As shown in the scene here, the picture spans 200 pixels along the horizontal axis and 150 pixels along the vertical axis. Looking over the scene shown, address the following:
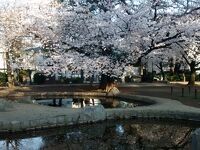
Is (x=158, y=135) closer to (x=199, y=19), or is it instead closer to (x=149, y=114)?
(x=149, y=114)

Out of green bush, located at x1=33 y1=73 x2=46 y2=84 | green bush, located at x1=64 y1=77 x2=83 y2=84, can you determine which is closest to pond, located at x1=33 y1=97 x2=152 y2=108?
green bush, located at x1=33 y1=73 x2=46 y2=84

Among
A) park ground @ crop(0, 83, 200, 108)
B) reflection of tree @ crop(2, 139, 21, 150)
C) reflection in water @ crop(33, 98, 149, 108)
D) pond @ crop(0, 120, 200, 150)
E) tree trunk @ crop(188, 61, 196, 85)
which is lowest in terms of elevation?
reflection of tree @ crop(2, 139, 21, 150)

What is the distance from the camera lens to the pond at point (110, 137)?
11.0 m

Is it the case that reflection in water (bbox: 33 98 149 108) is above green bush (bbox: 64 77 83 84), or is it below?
below

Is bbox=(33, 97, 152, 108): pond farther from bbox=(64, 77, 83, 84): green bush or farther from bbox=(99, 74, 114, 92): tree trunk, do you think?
bbox=(64, 77, 83, 84): green bush

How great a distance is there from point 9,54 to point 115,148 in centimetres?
2152

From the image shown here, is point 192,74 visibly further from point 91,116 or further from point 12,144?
point 12,144

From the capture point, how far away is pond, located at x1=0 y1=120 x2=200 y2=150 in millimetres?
10961

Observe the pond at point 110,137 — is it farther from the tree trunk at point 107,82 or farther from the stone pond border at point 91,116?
the tree trunk at point 107,82

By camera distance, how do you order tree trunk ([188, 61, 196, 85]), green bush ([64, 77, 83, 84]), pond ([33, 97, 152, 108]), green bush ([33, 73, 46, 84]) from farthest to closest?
green bush ([64, 77, 83, 84]) → green bush ([33, 73, 46, 84]) → tree trunk ([188, 61, 196, 85]) → pond ([33, 97, 152, 108])

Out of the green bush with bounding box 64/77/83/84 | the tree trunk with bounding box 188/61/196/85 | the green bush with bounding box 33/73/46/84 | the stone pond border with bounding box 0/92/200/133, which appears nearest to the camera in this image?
the stone pond border with bounding box 0/92/200/133

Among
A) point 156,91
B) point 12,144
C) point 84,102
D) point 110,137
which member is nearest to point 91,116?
point 110,137

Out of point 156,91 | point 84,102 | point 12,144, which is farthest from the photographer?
point 156,91

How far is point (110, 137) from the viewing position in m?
12.2
